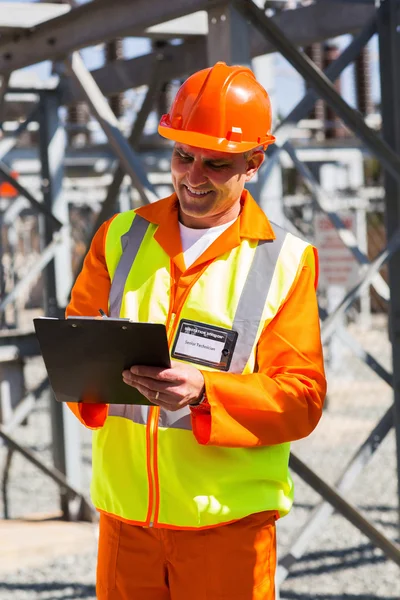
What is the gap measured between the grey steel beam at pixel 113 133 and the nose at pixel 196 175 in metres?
1.69

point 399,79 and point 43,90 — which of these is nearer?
point 399,79

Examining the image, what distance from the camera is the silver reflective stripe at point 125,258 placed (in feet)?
8.45

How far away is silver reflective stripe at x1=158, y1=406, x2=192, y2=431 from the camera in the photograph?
2.46 m

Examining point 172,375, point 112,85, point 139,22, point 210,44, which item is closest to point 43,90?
point 112,85

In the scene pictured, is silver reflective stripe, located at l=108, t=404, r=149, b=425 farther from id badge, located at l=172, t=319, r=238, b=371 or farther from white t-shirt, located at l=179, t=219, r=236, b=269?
white t-shirt, located at l=179, t=219, r=236, b=269

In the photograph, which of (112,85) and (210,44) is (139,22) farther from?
(112,85)

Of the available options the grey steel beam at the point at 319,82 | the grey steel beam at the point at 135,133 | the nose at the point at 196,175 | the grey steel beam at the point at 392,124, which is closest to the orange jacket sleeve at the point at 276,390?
the nose at the point at 196,175

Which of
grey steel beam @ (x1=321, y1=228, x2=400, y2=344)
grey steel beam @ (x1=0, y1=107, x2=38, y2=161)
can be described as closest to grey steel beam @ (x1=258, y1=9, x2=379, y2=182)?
grey steel beam @ (x1=321, y1=228, x2=400, y2=344)

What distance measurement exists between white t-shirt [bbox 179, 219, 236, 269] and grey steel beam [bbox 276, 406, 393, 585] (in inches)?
69.7

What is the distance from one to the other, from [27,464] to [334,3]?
17.6 ft

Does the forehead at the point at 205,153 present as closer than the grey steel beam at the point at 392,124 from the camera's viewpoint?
Yes

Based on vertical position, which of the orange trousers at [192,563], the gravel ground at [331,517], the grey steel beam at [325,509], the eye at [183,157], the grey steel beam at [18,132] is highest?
the grey steel beam at [18,132]

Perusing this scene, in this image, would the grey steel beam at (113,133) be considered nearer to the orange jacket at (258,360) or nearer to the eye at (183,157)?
the orange jacket at (258,360)

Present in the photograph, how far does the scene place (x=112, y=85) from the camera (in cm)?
627
